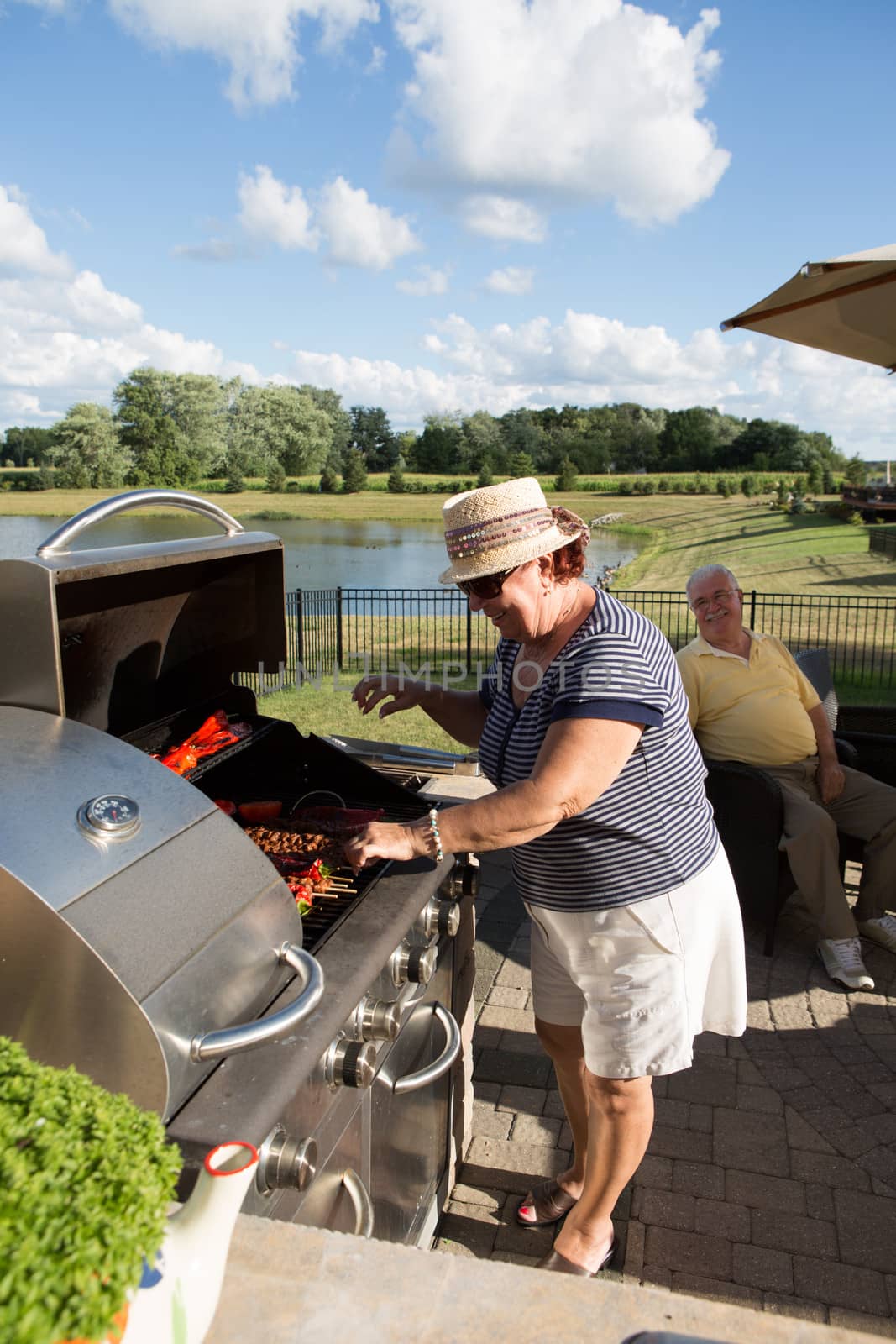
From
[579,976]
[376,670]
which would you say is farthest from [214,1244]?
[376,670]

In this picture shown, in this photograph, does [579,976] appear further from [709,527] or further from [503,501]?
[709,527]

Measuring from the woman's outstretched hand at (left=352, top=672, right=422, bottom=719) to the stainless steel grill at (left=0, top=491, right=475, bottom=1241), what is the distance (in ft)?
0.56

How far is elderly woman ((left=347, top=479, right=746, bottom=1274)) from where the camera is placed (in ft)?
6.21

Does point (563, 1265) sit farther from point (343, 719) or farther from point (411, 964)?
point (343, 719)

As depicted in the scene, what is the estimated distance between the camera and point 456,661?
12.9 m

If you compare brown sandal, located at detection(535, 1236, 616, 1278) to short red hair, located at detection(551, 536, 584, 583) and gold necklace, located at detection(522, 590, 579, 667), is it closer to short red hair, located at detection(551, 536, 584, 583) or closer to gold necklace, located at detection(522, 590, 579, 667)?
gold necklace, located at detection(522, 590, 579, 667)

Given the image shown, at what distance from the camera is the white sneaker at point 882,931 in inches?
164

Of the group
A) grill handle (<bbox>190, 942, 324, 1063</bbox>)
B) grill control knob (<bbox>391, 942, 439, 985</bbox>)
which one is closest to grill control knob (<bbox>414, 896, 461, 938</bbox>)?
grill control knob (<bbox>391, 942, 439, 985</bbox>)

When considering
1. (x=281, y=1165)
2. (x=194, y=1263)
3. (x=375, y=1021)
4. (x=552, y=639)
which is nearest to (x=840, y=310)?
(x=552, y=639)

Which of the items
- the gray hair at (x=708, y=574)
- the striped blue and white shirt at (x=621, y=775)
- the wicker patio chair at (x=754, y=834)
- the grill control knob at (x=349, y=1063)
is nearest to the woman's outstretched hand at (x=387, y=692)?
the striped blue and white shirt at (x=621, y=775)

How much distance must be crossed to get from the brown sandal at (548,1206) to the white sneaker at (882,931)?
2204 mm

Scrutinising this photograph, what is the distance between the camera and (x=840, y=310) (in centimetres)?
449

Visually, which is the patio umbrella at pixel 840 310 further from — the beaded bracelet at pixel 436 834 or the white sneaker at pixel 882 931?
the beaded bracelet at pixel 436 834

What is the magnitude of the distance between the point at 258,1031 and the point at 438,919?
1003mm
